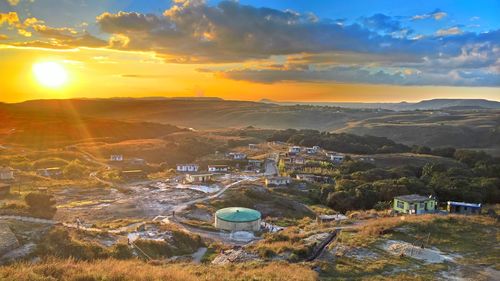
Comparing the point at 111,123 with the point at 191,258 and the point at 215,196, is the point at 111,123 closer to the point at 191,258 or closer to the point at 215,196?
the point at 215,196

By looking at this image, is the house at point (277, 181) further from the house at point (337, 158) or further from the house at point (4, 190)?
the house at point (4, 190)

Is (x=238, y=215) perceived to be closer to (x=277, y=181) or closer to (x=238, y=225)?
(x=238, y=225)

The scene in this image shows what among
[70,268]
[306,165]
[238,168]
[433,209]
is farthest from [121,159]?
[70,268]

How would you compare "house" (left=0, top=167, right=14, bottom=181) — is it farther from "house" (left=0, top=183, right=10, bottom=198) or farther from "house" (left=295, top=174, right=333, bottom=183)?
"house" (left=295, top=174, right=333, bottom=183)

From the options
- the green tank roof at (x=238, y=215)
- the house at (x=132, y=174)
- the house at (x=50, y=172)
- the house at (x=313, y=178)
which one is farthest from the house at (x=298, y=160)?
the green tank roof at (x=238, y=215)

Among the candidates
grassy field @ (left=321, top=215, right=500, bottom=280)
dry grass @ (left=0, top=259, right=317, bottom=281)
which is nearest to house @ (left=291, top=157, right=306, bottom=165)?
grassy field @ (left=321, top=215, right=500, bottom=280)

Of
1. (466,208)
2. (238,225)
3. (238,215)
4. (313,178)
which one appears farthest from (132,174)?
(466,208)
